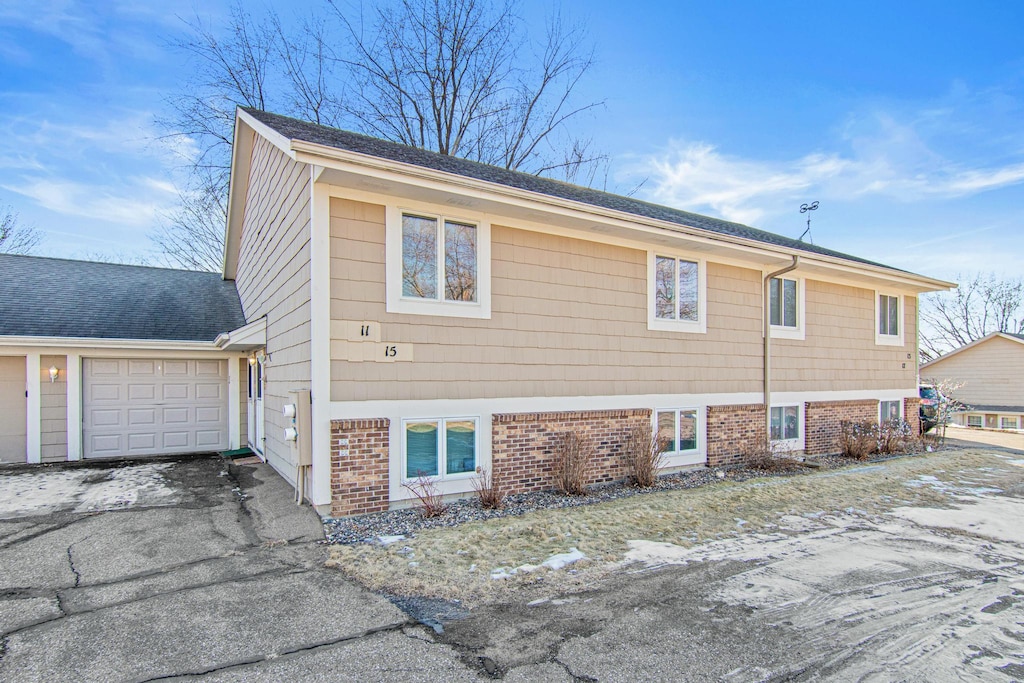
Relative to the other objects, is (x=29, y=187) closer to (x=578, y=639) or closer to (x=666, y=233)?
(x=666, y=233)

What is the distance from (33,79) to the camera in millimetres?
14352

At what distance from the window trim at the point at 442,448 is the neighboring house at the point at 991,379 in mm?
26461

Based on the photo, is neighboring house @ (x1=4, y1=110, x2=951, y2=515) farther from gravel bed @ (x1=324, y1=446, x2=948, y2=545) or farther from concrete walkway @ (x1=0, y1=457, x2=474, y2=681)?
concrete walkway @ (x1=0, y1=457, x2=474, y2=681)

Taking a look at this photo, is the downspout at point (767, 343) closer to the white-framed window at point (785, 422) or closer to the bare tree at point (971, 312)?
the white-framed window at point (785, 422)

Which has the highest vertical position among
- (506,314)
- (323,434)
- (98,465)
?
(506,314)

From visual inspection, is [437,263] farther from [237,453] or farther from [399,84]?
[399,84]

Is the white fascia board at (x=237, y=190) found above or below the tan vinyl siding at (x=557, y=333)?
above

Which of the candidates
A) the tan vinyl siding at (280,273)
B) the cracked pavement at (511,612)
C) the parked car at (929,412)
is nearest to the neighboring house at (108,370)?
→ the tan vinyl siding at (280,273)

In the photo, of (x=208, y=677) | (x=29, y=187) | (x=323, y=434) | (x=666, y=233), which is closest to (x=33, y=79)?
(x=29, y=187)

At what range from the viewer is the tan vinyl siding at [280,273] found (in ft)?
21.4

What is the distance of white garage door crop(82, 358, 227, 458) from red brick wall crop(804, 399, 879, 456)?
40.8ft

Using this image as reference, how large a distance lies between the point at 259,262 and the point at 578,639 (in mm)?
9073

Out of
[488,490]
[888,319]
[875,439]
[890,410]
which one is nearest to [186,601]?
[488,490]

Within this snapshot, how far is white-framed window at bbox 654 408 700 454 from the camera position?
8797mm
